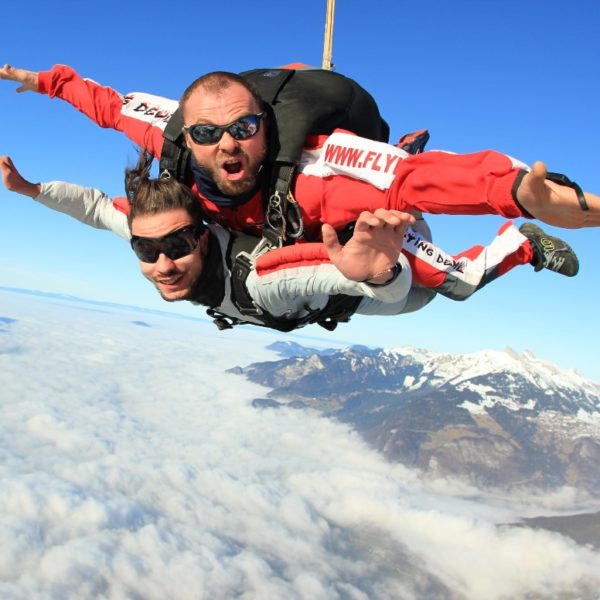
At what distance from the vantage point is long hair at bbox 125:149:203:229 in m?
3.63

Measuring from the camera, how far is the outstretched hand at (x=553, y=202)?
2.09 m

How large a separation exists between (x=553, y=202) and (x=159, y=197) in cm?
248

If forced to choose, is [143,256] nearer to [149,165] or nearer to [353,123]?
[149,165]

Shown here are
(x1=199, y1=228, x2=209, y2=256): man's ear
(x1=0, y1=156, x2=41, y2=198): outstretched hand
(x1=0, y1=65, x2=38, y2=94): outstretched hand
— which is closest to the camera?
(x1=199, y1=228, x2=209, y2=256): man's ear

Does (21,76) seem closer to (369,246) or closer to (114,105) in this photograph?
(114,105)

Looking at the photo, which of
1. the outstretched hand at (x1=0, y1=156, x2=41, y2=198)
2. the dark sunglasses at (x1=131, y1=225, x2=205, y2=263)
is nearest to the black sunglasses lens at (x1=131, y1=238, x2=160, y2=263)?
the dark sunglasses at (x1=131, y1=225, x2=205, y2=263)

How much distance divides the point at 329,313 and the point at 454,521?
691 feet

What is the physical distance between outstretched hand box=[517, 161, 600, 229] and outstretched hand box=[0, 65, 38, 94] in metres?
4.14

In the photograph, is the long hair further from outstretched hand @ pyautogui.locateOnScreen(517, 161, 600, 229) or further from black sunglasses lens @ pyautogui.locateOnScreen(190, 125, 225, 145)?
outstretched hand @ pyautogui.locateOnScreen(517, 161, 600, 229)

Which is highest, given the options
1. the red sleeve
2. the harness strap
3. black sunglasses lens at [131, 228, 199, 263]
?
the red sleeve

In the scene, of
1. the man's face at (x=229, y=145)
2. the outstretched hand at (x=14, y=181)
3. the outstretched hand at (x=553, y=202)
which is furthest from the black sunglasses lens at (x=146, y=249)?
the outstretched hand at (x=553, y=202)

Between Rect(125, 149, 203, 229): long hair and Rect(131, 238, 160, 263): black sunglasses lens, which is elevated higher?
Rect(125, 149, 203, 229): long hair

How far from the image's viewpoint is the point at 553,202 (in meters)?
2.12

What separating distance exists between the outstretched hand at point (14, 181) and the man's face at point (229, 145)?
1724 mm
